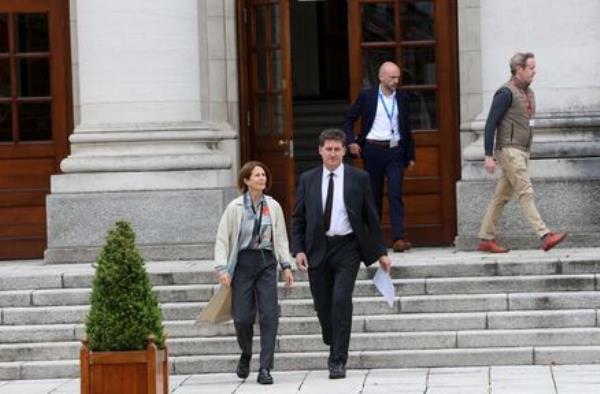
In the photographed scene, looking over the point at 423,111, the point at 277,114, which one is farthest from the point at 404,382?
the point at 277,114

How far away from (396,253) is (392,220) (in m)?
0.43

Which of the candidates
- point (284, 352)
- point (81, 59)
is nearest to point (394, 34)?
point (81, 59)

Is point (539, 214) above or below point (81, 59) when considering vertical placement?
below

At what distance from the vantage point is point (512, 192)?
684 inches

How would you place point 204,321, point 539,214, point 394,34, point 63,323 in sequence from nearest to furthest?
1. point 204,321
2. point 63,323
3. point 539,214
4. point 394,34

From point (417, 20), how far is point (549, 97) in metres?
1.82

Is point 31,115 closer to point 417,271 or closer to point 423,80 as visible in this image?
point 423,80

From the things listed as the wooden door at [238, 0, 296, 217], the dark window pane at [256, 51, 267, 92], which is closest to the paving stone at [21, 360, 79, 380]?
the wooden door at [238, 0, 296, 217]

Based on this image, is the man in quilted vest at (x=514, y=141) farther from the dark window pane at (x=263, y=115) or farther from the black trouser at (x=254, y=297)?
the dark window pane at (x=263, y=115)

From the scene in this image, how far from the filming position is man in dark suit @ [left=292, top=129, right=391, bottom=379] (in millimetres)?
14594

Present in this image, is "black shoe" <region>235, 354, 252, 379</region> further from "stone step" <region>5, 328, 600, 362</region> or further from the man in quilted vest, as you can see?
the man in quilted vest

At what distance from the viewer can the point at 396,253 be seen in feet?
60.1

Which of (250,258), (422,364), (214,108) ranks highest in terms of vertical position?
(214,108)

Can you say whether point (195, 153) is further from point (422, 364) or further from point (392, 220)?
point (422, 364)
